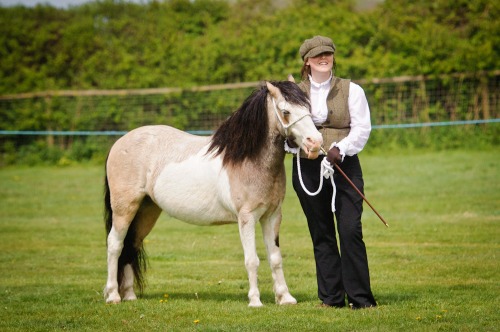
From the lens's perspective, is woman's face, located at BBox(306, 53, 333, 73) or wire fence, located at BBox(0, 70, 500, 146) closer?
woman's face, located at BBox(306, 53, 333, 73)

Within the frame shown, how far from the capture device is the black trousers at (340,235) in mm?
7586

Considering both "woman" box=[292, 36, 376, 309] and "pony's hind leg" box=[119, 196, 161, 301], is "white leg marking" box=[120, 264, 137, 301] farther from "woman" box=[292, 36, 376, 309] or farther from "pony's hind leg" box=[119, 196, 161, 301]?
"woman" box=[292, 36, 376, 309]

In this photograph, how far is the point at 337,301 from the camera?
7824 millimetres

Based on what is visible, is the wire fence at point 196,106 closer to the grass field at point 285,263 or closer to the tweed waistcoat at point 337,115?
the grass field at point 285,263

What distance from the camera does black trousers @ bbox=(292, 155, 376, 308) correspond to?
24.9 feet

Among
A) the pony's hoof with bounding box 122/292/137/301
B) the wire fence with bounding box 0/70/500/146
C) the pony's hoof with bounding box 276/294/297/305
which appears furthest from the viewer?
the wire fence with bounding box 0/70/500/146

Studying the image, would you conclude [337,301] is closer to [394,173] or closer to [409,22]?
[394,173]

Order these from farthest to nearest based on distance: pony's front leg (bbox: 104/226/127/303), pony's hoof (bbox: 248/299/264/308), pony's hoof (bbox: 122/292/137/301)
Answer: pony's hoof (bbox: 122/292/137/301), pony's front leg (bbox: 104/226/127/303), pony's hoof (bbox: 248/299/264/308)

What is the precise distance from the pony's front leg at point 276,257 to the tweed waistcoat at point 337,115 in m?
0.91

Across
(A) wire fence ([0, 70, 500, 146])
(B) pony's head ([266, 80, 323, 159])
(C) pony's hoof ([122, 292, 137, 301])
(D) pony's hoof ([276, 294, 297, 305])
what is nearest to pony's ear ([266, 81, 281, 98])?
(B) pony's head ([266, 80, 323, 159])

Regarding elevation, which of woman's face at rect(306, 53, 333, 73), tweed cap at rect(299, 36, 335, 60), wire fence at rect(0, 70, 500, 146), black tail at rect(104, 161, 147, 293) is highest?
tweed cap at rect(299, 36, 335, 60)

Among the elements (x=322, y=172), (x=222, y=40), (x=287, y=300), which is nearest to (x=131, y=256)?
(x=287, y=300)

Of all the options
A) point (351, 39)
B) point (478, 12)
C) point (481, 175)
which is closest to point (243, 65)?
point (351, 39)

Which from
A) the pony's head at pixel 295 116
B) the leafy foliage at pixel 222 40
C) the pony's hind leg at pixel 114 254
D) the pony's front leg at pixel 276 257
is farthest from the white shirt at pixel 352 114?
the leafy foliage at pixel 222 40
